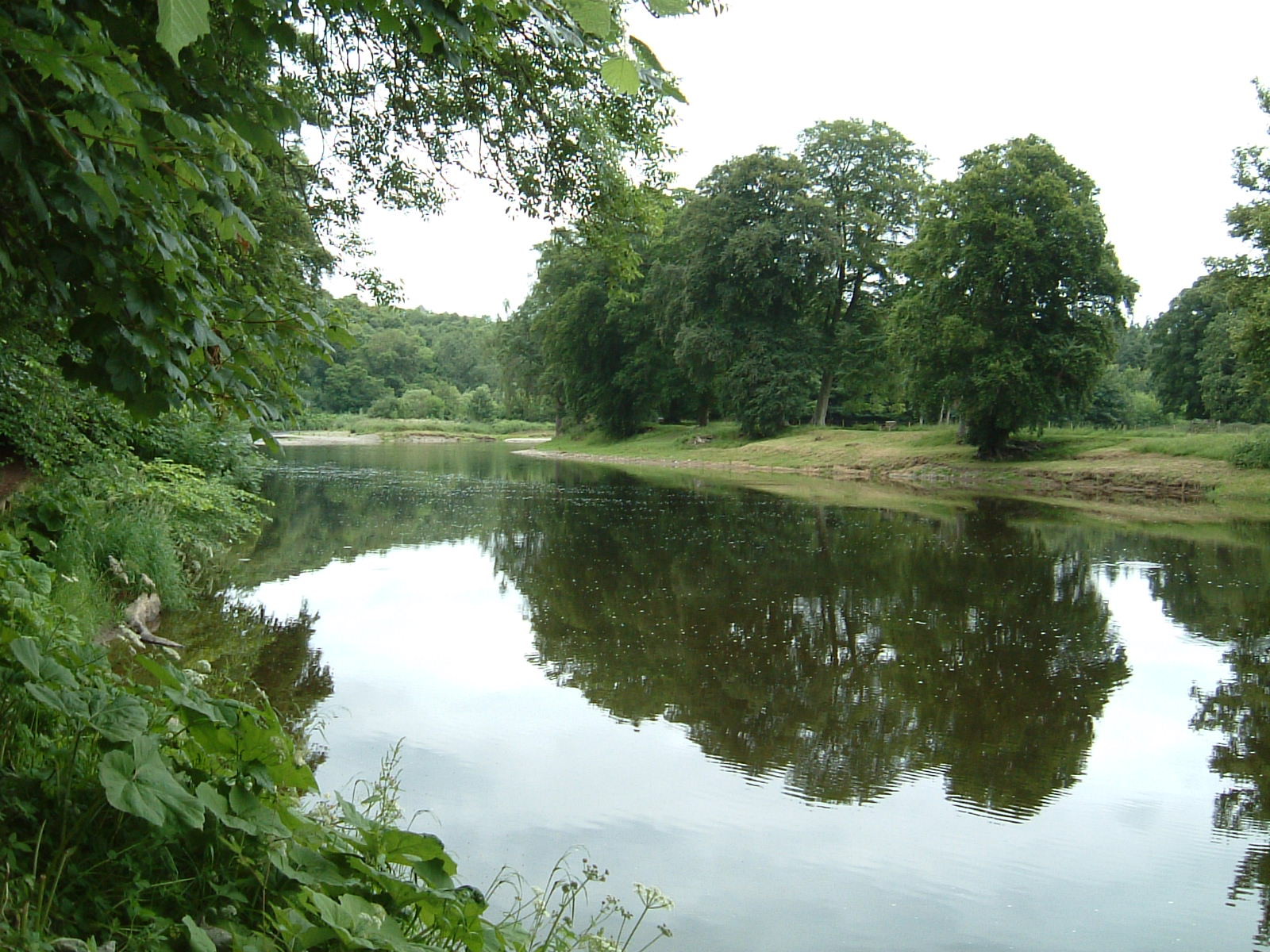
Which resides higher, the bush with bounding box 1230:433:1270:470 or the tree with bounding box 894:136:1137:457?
the tree with bounding box 894:136:1137:457

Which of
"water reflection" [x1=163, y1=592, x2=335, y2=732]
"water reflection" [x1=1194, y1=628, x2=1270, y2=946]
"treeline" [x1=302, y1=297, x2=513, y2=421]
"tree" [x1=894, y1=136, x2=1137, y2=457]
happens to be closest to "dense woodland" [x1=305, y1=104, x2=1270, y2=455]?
"tree" [x1=894, y1=136, x2=1137, y2=457]

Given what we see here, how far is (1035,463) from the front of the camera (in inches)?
1200

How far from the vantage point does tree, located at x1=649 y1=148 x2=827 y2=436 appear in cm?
3891

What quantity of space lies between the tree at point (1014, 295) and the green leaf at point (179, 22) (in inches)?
1164

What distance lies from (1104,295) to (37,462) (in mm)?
30481

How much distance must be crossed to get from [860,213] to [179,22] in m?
41.1

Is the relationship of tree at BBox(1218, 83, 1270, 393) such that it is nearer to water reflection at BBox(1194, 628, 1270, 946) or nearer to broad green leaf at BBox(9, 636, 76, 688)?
water reflection at BBox(1194, 628, 1270, 946)

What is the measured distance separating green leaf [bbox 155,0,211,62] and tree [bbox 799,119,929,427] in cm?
3958

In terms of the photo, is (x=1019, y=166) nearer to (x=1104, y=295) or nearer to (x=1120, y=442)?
(x=1104, y=295)

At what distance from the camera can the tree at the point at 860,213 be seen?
40.2 m

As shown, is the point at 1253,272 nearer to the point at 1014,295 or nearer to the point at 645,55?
the point at 1014,295

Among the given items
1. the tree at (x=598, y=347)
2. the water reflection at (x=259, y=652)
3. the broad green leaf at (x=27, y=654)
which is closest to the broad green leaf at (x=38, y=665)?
the broad green leaf at (x=27, y=654)

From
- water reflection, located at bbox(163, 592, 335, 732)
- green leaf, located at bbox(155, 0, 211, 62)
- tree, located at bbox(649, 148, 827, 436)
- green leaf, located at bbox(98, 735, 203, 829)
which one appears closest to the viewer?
green leaf, located at bbox(155, 0, 211, 62)

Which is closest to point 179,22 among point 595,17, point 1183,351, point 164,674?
point 595,17
